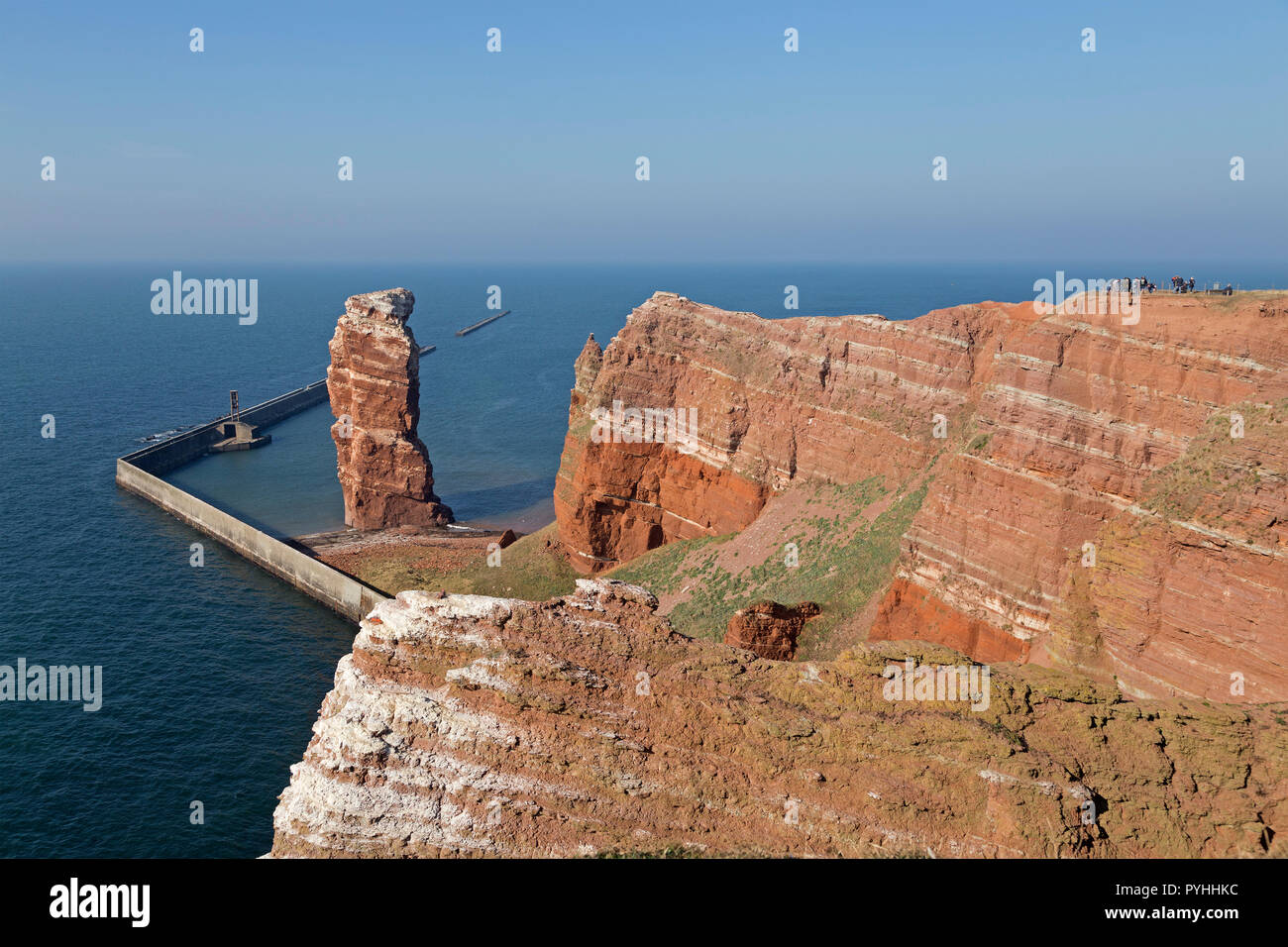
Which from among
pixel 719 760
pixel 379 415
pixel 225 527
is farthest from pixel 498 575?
pixel 719 760

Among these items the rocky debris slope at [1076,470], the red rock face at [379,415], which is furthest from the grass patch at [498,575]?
the rocky debris slope at [1076,470]

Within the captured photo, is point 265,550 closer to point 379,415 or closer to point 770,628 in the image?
point 379,415

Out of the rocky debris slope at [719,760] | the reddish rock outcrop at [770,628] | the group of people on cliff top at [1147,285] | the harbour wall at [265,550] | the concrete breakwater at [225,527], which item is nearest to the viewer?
the rocky debris slope at [719,760]

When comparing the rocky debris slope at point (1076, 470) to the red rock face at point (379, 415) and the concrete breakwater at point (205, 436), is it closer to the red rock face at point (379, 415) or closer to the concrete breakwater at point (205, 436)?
the red rock face at point (379, 415)

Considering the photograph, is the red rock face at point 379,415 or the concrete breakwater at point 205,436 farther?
the concrete breakwater at point 205,436
